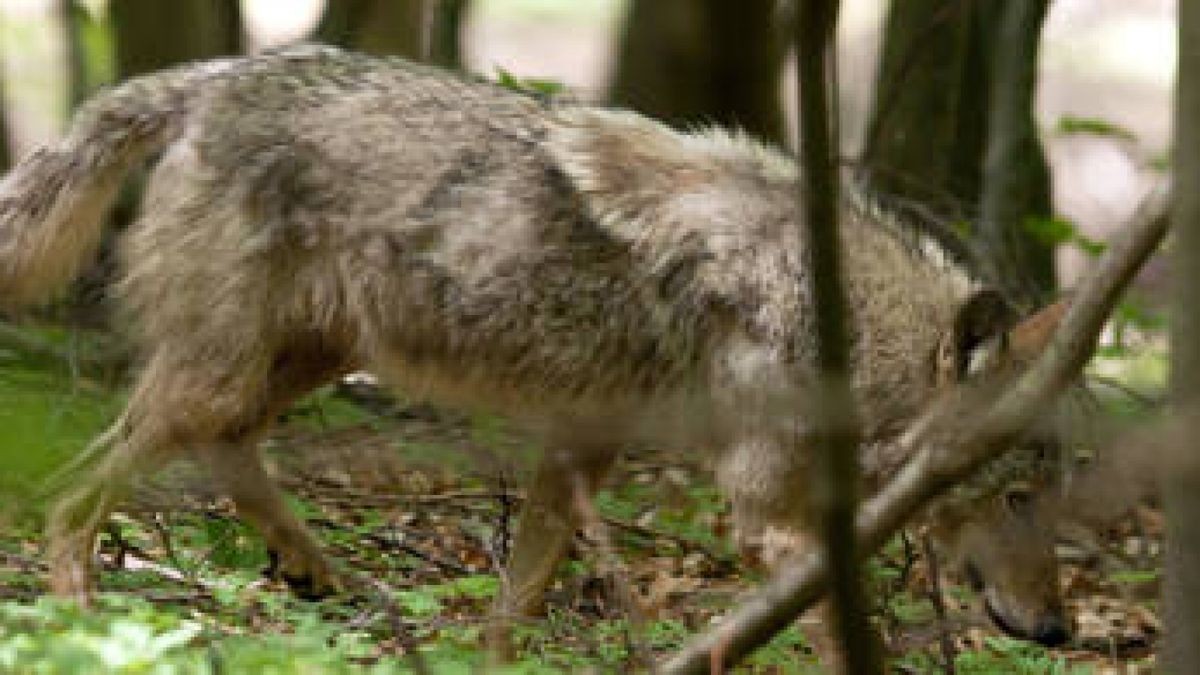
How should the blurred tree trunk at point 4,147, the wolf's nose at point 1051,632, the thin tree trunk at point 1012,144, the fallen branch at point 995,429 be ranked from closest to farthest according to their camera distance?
the fallen branch at point 995,429 < the wolf's nose at point 1051,632 < the thin tree trunk at point 1012,144 < the blurred tree trunk at point 4,147

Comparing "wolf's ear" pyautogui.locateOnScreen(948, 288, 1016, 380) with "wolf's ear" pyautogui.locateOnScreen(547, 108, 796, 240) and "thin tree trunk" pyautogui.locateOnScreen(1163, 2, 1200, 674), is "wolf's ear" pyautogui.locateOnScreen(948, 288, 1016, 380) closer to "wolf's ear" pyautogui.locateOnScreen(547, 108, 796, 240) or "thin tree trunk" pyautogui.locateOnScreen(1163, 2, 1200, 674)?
"wolf's ear" pyautogui.locateOnScreen(547, 108, 796, 240)

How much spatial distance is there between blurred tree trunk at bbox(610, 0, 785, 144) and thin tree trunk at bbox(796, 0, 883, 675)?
12586 millimetres

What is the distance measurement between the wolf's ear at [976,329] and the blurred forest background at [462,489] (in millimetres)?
671

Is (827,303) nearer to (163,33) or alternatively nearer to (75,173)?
(75,173)

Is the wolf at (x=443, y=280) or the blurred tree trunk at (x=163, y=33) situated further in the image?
the blurred tree trunk at (x=163, y=33)

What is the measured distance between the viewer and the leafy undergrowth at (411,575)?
4.09m

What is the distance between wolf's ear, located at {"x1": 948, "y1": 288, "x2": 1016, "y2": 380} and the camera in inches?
239

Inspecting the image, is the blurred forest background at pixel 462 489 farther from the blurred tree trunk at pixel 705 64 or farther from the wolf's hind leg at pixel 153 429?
the wolf's hind leg at pixel 153 429

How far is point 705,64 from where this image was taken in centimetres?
1564

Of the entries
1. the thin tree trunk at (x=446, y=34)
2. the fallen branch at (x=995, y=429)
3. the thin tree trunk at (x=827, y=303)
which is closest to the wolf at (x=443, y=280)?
the fallen branch at (x=995, y=429)

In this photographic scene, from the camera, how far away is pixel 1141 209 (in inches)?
133

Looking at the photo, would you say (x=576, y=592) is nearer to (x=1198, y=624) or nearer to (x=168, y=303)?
(x=168, y=303)

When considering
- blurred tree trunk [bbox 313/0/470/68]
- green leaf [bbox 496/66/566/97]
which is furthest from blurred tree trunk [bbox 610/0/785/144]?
green leaf [bbox 496/66/566/97]

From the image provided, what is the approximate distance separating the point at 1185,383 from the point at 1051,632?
11.9ft
